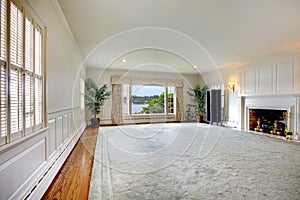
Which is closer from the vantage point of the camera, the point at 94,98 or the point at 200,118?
the point at 94,98

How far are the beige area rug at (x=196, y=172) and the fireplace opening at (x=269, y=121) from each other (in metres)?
1.65

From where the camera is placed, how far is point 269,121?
5.81 metres

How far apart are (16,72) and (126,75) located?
21.9 feet

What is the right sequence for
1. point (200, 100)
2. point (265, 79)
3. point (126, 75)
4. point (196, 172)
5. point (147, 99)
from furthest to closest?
1. point (147, 99)
2. point (200, 100)
3. point (126, 75)
4. point (265, 79)
5. point (196, 172)

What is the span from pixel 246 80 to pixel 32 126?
663 cm

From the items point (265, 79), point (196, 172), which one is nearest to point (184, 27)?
point (196, 172)

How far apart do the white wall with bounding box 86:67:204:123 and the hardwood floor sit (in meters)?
4.43

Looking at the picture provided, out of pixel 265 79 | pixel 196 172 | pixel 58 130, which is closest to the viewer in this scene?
pixel 196 172

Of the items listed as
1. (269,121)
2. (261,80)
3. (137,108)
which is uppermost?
(261,80)

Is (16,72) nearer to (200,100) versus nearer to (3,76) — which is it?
(3,76)

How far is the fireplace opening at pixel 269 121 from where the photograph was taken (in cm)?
521

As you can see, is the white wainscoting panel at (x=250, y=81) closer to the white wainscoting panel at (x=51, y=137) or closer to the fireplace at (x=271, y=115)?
the fireplace at (x=271, y=115)

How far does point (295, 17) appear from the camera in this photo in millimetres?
2979

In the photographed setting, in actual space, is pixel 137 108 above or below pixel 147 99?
below
